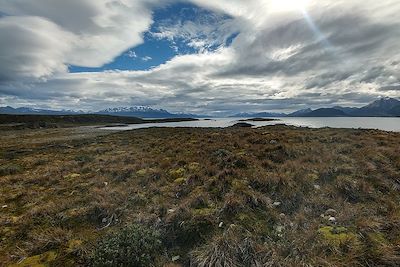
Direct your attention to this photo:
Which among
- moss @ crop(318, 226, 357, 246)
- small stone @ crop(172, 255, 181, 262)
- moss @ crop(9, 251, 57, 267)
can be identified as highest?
moss @ crop(318, 226, 357, 246)

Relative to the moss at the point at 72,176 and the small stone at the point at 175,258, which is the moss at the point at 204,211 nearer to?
the small stone at the point at 175,258

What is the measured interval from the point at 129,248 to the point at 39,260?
2485 millimetres

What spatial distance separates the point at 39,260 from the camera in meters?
6.11

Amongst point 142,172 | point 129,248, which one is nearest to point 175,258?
point 129,248

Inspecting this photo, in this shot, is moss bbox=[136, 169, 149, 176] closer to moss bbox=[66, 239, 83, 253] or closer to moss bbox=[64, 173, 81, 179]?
moss bbox=[64, 173, 81, 179]

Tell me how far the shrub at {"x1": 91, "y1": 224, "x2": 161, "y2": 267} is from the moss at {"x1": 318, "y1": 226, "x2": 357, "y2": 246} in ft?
14.4

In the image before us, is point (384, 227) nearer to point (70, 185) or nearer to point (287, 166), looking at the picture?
point (287, 166)

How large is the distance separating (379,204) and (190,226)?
20.4ft

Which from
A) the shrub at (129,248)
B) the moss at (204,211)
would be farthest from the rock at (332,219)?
the shrub at (129,248)

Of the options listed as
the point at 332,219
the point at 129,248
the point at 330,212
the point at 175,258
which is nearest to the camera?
the point at 129,248

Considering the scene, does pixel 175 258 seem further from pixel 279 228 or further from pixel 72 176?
pixel 72 176

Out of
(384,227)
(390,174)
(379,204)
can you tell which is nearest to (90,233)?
(384,227)

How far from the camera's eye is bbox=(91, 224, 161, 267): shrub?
221 inches

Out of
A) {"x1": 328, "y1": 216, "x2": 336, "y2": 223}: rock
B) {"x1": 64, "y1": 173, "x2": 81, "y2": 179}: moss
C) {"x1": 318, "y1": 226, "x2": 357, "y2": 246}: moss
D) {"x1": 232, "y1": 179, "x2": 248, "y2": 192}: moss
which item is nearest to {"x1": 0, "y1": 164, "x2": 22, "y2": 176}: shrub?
{"x1": 64, "y1": 173, "x2": 81, "y2": 179}: moss
